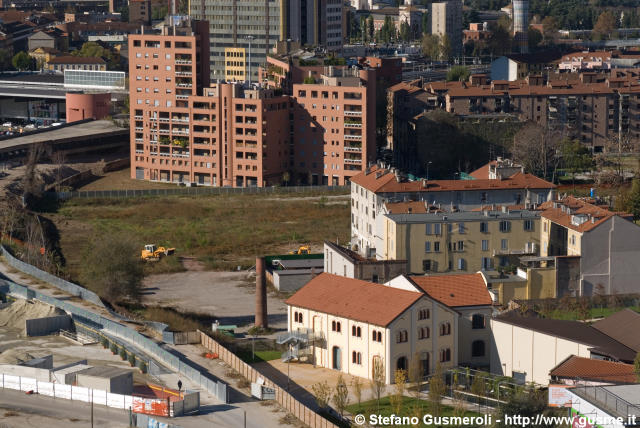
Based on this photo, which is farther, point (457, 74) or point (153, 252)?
point (457, 74)

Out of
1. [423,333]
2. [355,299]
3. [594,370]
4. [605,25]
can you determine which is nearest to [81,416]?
[355,299]

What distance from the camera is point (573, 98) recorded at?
98250mm

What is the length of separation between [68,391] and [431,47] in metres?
117

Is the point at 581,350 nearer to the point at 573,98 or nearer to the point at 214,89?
the point at 214,89

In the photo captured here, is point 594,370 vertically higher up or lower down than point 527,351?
higher up

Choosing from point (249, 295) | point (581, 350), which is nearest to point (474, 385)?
point (581, 350)

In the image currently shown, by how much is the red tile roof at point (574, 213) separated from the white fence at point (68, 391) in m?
20.4

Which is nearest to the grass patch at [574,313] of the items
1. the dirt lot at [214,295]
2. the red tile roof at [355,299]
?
the red tile roof at [355,299]

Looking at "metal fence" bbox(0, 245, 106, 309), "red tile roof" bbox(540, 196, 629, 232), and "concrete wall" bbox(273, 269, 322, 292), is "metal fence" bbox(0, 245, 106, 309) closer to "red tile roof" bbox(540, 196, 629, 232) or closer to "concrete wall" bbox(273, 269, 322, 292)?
"concrete wall" bbox(273, 269, 322, 292)

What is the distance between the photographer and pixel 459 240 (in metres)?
56.1

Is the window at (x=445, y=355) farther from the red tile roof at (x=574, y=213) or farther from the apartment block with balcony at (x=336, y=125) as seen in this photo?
the apartment block with balcony at (x=336, y=125)

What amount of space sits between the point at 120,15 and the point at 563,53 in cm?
7519

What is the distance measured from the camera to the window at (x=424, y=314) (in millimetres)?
45219

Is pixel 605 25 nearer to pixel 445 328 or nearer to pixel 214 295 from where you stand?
pixel 214 295
